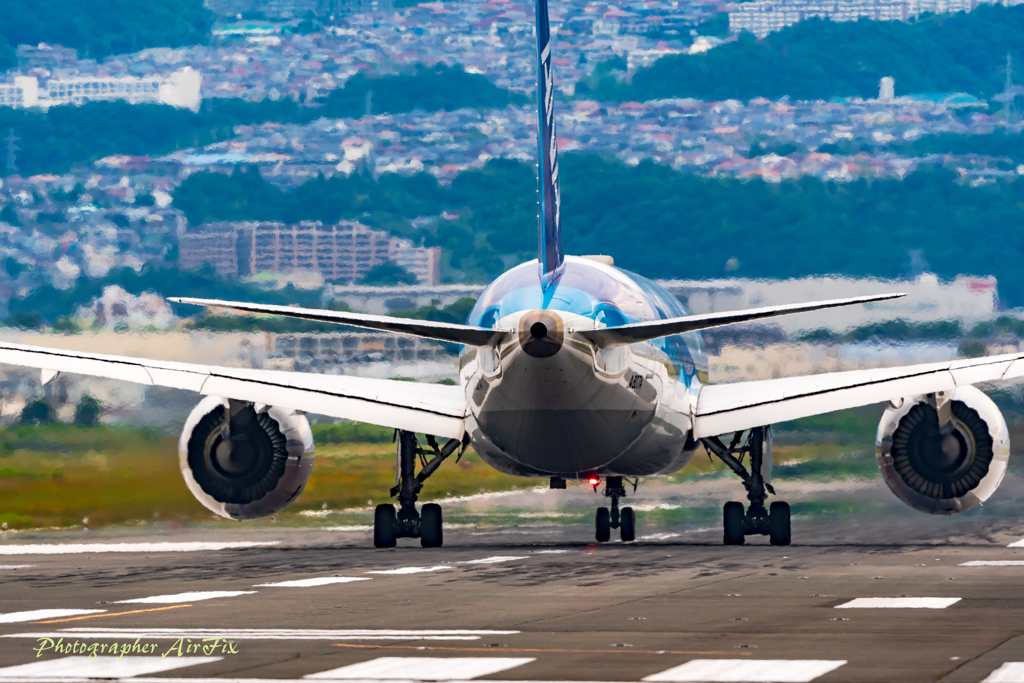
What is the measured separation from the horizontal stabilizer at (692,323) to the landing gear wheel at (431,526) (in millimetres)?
6365

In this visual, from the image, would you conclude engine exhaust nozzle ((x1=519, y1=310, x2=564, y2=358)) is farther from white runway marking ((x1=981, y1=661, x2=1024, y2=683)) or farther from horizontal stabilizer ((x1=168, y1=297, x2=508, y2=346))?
white runway marking ((x1=981, y1=661, x2=1024, y2=683))

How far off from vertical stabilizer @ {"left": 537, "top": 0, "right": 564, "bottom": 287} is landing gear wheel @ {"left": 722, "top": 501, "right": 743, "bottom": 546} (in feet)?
20.3

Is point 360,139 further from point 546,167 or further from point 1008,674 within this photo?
point 1008,674

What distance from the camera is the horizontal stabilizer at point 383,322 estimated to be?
21545 mm

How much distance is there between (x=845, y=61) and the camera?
168m

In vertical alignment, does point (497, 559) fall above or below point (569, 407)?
below

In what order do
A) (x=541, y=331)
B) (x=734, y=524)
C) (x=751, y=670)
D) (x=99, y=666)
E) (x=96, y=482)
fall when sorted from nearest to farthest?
1. (x=751, y=670)
2. (x=99, y=666)
3. (x=541, y=331)
4. (x=734, y=524)
5. (x=96, y=482)

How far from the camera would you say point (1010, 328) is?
4400 centimetres

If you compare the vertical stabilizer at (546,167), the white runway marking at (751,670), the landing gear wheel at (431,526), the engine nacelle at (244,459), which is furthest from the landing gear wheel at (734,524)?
the white runway marking at (751,670)

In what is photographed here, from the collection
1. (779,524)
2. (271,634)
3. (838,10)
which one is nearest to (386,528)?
(779,524)

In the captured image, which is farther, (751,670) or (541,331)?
(541,331)

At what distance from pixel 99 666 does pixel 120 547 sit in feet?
56.8

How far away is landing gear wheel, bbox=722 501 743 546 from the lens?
99.5ft

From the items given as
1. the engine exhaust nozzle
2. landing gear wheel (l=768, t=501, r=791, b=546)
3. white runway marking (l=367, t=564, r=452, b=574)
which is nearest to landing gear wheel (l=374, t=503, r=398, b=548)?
white runway marking (l=367, t=564, r=452, b=574)
